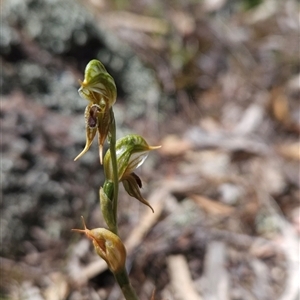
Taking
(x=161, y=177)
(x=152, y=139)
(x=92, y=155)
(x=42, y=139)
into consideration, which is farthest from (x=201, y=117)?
(x=42, y=139)

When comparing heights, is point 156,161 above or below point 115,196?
above

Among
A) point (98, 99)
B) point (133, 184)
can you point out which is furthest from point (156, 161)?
point (98, 99)

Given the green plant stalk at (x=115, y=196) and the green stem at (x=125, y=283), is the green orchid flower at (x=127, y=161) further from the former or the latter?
the green stem at (x=125, y=283)

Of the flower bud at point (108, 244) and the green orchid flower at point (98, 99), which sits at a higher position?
the green orchid flower at point (98, 99)

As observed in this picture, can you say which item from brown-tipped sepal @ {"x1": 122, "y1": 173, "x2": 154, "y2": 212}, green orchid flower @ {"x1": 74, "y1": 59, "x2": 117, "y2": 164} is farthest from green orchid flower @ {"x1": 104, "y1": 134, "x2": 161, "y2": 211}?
green orchid flower @ {"x1": 74, "y1": 59, "x2": 117, "y2": 164}

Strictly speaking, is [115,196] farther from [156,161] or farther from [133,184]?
[156,161]

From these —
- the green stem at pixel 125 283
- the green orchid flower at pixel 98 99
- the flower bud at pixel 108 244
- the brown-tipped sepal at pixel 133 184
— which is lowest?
the green stem at pixel 125 283

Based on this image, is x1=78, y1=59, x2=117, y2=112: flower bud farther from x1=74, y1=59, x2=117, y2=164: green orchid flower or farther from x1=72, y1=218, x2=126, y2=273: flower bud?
x1=72, y1=218, x2=126, y2=273: flower bud

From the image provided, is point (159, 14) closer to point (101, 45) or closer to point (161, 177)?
point (101, 45)

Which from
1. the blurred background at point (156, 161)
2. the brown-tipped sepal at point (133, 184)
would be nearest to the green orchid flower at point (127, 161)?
the brown-tipped sepal at point (133, 184)
